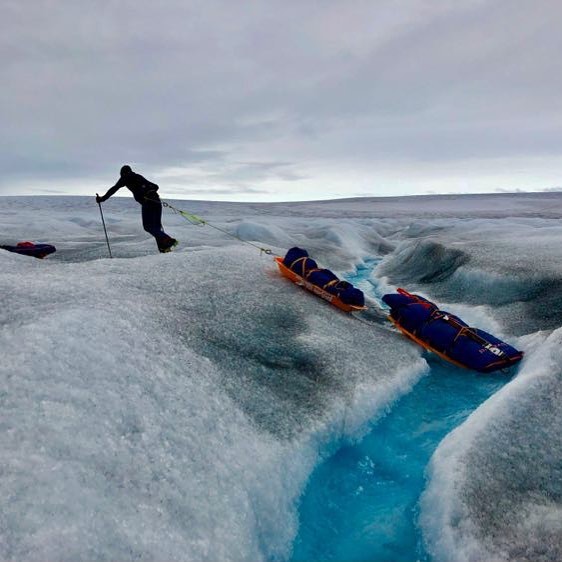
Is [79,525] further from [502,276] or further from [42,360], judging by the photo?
[502,276]

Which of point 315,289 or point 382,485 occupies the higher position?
point 315,289

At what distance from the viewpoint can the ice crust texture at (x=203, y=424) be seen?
3.01 m

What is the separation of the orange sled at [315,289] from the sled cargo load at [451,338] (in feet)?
2.97

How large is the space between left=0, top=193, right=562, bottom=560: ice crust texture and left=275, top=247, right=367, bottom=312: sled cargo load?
0.95 meters

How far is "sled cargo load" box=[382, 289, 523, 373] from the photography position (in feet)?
22.8

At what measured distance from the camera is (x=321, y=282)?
29.2 ft

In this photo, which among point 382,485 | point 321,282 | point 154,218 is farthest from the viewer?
point 154,218

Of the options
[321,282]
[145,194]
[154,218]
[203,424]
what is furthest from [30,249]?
[203,424]

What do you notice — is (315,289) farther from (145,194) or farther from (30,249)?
(30,249)

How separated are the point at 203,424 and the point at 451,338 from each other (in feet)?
16.5

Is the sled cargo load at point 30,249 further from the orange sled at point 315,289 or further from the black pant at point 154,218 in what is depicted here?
the orange sled at point 315,289

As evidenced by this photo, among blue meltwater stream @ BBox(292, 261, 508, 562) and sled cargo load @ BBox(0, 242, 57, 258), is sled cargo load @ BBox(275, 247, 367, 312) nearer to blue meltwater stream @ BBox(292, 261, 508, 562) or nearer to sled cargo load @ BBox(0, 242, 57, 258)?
blue meltwater stream @ BBox(292, 261, 508, 562)

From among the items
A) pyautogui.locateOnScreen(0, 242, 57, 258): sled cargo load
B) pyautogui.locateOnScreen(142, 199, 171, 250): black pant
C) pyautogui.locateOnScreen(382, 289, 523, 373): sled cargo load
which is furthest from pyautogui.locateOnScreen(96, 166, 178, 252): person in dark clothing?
pyautogui.locateOnScreen(382, 289, 523, 373): sled cargo load

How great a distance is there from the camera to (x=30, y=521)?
8.65ft
